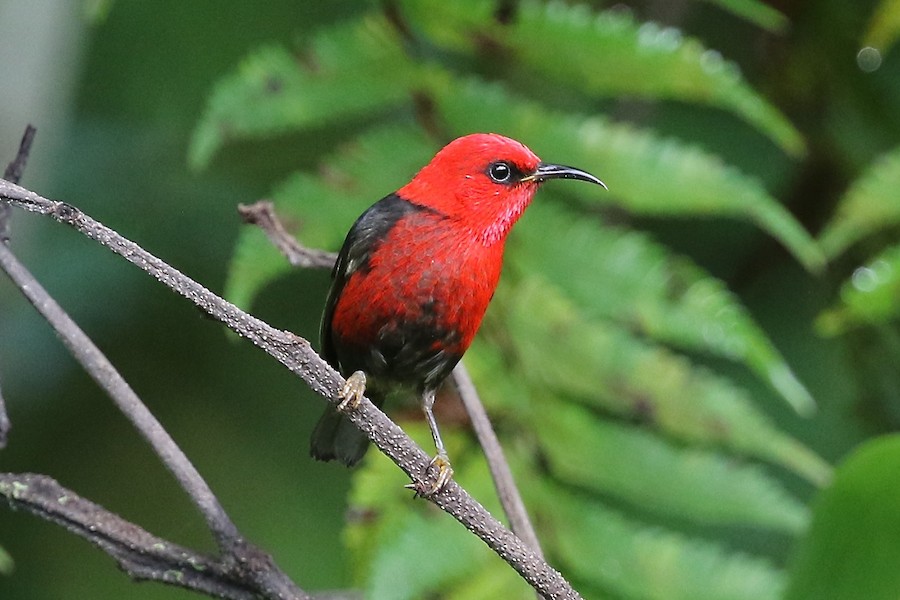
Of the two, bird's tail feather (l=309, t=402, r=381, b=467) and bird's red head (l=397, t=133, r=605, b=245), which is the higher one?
bird's red head (l=397, t=133, r=605, b=245)

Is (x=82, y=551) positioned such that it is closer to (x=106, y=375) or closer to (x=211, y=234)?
(x=211, y=234)

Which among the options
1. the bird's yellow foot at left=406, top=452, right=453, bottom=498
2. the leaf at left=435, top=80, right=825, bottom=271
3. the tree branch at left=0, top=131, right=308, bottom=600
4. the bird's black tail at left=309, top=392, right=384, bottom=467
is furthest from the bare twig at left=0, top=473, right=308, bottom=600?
the leaf at left=435, top=80, right=825, bottom=271

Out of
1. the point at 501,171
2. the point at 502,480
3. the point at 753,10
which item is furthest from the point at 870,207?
the point at 502,480

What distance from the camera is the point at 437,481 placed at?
1.39 meters

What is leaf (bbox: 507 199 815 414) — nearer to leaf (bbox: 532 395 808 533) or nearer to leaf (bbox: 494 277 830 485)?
leaf (bbox: 494 277 830 485)

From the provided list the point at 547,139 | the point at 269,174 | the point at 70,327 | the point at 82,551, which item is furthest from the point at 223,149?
the point at 70,327

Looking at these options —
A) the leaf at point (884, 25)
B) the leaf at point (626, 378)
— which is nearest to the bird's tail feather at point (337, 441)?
the leaf at point (626, 378)

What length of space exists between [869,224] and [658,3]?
79cm

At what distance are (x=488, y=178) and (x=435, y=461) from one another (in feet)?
1.65

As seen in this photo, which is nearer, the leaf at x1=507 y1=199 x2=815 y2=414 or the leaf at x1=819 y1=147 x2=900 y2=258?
the leaf at x1=507 y1=199 x2=815 y2=414

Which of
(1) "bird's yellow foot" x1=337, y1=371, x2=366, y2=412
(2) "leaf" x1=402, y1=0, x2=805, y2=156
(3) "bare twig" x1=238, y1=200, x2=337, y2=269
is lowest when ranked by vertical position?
(1) "bird's yellow foot" x1=337, y1=371, x2=366, y2=412

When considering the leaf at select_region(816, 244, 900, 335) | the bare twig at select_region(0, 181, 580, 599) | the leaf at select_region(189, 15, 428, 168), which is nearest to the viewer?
the bare twig at select_region(0, 181, 580, 599)

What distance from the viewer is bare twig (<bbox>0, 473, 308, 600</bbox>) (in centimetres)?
126

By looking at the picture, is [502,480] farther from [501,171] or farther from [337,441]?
[501,171]
